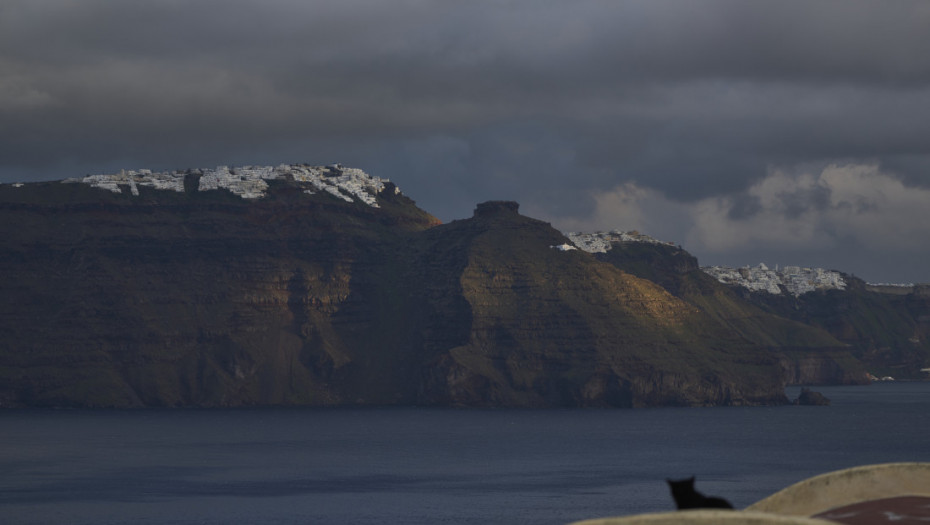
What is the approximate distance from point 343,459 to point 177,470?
95.7 feet

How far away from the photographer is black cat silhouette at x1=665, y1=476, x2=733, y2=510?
83.7 ft

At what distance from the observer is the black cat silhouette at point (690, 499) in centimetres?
2552

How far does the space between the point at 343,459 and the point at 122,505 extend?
6222cm

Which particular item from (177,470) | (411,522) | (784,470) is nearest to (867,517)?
(411,522)

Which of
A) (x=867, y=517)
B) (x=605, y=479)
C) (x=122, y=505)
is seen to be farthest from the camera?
(x=605, y=479)

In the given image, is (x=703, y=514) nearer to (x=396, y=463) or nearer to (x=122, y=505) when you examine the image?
(x=122, y=505)

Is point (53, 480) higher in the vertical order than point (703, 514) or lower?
lower

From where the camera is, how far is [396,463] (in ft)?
626

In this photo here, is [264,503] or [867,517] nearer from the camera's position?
[867,517]

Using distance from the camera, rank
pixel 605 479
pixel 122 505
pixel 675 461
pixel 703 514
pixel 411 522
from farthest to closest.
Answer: pixel 675 461
pixel 605 479
pixel 122 505
pixel 411 522
pixel 703 514

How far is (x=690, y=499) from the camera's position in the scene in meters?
26.0

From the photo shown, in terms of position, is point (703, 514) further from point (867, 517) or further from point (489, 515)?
point (489, 515)

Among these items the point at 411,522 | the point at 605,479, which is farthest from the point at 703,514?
the point at 605,479

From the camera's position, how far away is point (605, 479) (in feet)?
538
